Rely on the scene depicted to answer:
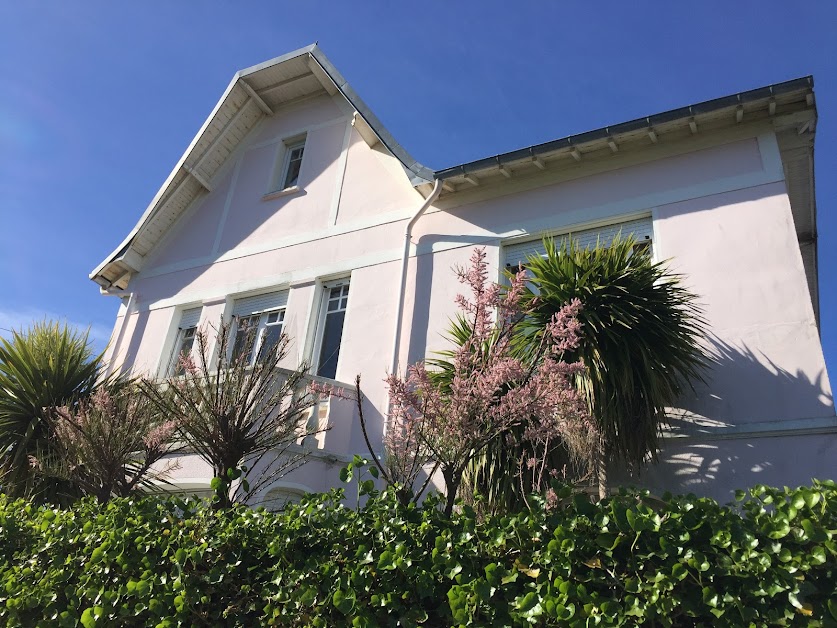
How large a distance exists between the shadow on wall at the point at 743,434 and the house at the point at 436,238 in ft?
0.05

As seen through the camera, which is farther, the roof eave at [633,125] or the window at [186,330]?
the window at [186,330]

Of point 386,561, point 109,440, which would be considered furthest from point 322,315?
point 386,561

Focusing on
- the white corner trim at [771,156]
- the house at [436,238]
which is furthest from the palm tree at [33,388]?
the white corner trim at [771,156]

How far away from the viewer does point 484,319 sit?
4691 mm

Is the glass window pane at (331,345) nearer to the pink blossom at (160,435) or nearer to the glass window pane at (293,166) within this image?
the glass window pane at (293,166)

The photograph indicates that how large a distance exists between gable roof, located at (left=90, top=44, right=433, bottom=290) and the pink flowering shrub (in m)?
8.77

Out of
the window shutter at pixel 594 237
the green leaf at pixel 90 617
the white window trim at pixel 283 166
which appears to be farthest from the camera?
the white window trim at pixel 283 166

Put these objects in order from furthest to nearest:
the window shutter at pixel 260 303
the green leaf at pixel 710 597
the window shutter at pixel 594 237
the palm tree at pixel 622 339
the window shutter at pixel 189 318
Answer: the window shutter at pixel 189 318
the window shutter at pixel 260 303
the window shutter at pixel 594 237
the palm tree at pixel 622 339
the green leaf at pixel 710 597

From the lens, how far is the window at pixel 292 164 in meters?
12.9

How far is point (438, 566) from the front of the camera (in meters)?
3.63

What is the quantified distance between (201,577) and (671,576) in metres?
2.79

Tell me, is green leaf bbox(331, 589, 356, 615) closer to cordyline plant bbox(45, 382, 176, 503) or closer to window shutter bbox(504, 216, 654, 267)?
cordyline plant bbox(45, 382, 176, 503)

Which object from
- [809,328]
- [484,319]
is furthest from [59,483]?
[809,328]

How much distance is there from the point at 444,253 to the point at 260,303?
3.59 m
